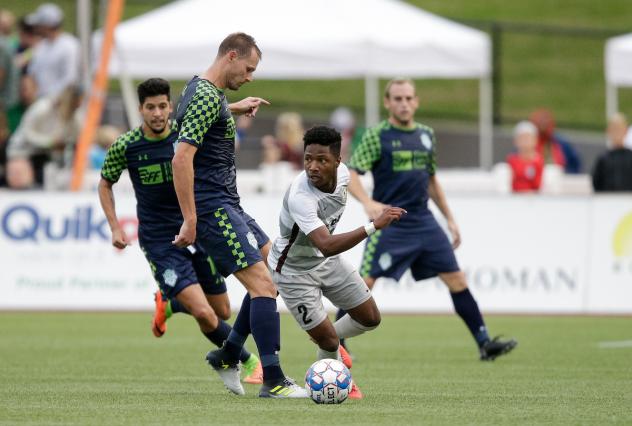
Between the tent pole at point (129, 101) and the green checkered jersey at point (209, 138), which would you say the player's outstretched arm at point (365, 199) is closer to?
the green checkered jersey at point (209, 138)

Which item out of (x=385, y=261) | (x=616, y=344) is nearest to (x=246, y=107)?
(x=385, y=261)

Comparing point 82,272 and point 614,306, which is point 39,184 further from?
point 614,306

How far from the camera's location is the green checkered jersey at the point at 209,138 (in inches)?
348

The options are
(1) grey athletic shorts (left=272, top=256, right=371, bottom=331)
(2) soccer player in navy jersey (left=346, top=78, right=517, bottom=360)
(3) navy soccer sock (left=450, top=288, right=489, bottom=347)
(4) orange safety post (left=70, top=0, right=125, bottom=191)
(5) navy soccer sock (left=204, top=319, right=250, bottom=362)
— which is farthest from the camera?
(4) orange safety post (left=70, top=0, right=125, bottom=191)

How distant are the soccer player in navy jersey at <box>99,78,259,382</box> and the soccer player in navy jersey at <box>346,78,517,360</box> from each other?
7.65 ft

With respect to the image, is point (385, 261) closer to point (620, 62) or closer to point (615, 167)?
point (615, 167)

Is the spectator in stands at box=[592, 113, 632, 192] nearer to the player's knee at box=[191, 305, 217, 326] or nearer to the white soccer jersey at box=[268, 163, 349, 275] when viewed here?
the player's knee at box=[191, 305, 217, 326]

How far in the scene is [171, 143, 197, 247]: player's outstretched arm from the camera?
8.76 meters

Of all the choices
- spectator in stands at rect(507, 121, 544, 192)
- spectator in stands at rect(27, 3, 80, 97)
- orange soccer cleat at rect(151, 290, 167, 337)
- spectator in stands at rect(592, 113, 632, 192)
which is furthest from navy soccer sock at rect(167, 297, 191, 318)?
spectator in stands at rect(27, 3, 80, 97)

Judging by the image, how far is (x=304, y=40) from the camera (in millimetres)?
20109

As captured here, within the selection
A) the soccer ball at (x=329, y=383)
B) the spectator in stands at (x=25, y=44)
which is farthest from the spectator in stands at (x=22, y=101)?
the soccer ball at (x=329, y=383)

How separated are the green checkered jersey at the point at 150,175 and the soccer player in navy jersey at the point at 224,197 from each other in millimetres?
1238

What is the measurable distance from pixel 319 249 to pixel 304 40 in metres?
11.7

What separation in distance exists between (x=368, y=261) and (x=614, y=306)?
5.48 m
